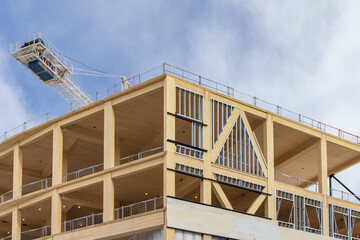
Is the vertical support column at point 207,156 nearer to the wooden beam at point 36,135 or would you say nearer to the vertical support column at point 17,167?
the wooden beam at point 36,135

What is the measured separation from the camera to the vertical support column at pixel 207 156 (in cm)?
4871

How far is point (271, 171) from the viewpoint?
5453cm

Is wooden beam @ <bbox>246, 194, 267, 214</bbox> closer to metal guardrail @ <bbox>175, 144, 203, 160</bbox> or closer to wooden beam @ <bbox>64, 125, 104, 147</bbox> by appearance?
metal guardrail @ <bbox>175, 144, 203, 160</bbox>

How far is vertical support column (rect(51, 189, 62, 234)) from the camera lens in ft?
177

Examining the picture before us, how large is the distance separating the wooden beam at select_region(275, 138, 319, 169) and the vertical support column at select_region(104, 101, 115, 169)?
19053 mm

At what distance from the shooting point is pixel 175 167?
4800 cm

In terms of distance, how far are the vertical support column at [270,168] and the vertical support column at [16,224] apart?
21.4 metres

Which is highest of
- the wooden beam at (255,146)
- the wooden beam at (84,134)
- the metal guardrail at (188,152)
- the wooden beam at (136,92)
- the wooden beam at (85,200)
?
the wooden beam at (136,92)

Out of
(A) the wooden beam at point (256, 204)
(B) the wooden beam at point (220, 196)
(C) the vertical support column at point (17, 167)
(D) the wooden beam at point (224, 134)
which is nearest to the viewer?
(B) the wooden beam at point (220, 196)

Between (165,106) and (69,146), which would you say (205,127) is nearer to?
(165,106)

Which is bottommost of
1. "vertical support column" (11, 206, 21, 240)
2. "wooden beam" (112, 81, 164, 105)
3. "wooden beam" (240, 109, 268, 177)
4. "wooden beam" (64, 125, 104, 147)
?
"vertical support column" (11, 206, 21, 240)

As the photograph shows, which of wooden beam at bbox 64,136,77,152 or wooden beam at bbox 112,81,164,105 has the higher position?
wooden beam at bbox 112,81,164,105

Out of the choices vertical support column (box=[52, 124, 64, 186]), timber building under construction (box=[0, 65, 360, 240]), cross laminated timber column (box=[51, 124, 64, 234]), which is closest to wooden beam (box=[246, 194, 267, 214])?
timber building under construction (box=[0, 65, 360, 240])

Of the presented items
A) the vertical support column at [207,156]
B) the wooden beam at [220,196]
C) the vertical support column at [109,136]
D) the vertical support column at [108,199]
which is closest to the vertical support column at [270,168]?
the wooden beam at [220,196]
